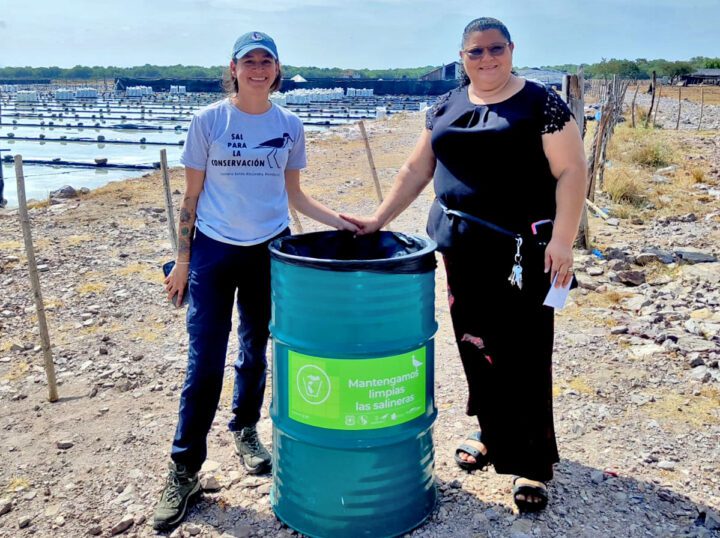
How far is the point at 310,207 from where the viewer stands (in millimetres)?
2740

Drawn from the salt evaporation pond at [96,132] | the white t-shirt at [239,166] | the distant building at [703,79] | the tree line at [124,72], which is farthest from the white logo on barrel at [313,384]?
the tree line at [124,72]

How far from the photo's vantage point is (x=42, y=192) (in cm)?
1353

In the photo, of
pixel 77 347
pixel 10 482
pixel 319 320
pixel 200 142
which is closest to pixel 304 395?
pixel 319 320

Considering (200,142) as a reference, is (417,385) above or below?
below

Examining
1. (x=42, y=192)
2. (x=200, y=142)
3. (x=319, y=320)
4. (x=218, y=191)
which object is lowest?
(x=42, y=192)

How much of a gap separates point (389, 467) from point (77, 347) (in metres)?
3.00

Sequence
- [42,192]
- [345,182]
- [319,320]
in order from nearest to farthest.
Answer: [319,320], [345,182], [42,192]

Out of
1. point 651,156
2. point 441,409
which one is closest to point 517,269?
point 441,409

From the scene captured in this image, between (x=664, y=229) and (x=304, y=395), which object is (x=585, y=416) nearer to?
(x=304, y=395)

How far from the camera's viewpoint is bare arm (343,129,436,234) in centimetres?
261

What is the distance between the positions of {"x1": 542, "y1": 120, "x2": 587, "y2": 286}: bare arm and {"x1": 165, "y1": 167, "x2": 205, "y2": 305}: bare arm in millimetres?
1247

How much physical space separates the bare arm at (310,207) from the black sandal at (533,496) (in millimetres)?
1200

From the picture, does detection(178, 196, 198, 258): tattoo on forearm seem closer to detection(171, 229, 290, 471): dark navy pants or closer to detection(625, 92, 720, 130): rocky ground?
detection(171, 229, 290, 471): dark navy pants

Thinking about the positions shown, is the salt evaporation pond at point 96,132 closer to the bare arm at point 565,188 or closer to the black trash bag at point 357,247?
the black trash bag at point 357,247
